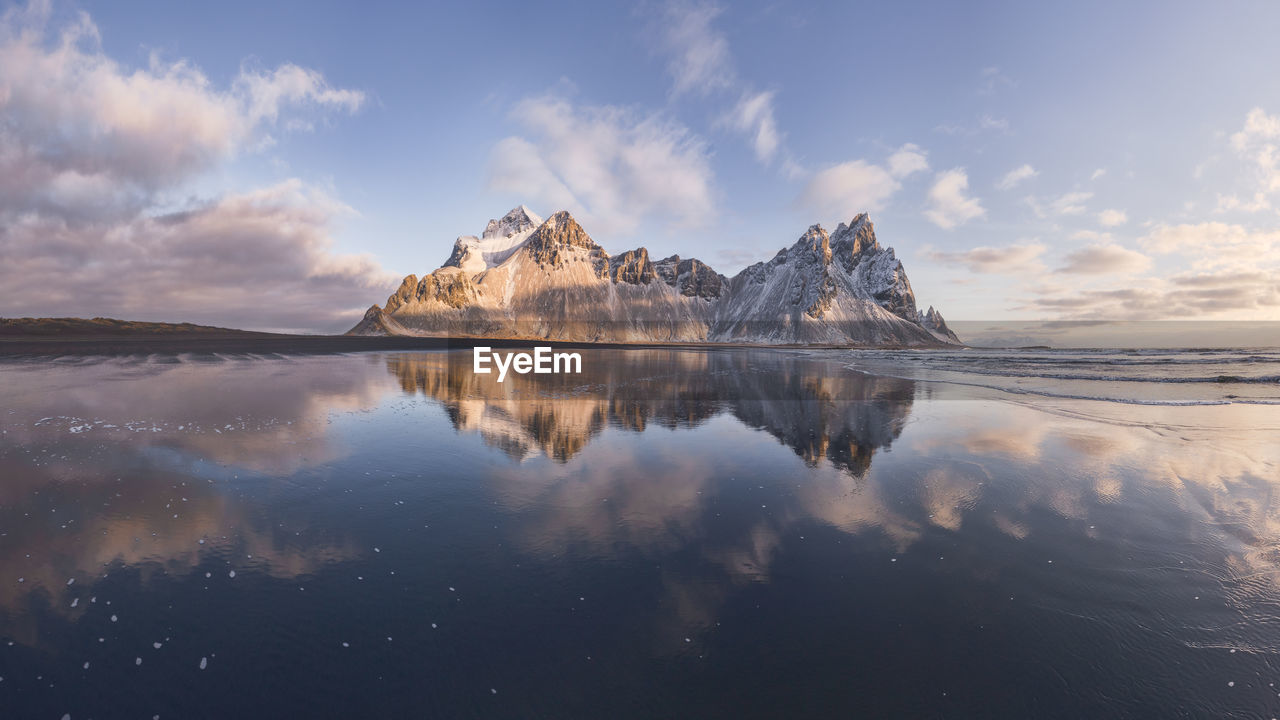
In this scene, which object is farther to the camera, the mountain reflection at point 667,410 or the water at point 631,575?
the mountain reflection at point 667,410

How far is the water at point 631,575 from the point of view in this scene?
188 inches

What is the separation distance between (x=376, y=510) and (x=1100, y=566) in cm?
1281

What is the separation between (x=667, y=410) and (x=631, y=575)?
15565 mm

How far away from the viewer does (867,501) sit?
10117 mm

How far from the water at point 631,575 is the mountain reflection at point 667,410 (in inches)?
16.4

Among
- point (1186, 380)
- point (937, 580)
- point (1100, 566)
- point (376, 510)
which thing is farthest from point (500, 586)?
point (1186, 380)

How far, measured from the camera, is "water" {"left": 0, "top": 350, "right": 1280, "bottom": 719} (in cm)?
478

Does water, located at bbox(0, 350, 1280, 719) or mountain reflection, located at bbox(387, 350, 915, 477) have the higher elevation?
mountain reflection, located at bbox(387, 350, 915, 477)

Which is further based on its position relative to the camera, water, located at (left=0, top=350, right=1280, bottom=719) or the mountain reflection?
the mountain reflection

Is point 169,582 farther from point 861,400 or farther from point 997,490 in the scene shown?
point 861,400

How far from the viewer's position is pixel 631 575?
6.96 meters

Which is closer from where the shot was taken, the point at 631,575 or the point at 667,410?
the point at 631,575

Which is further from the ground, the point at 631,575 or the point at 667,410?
the point at 667,410

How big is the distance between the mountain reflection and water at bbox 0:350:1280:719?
16.4 inches
